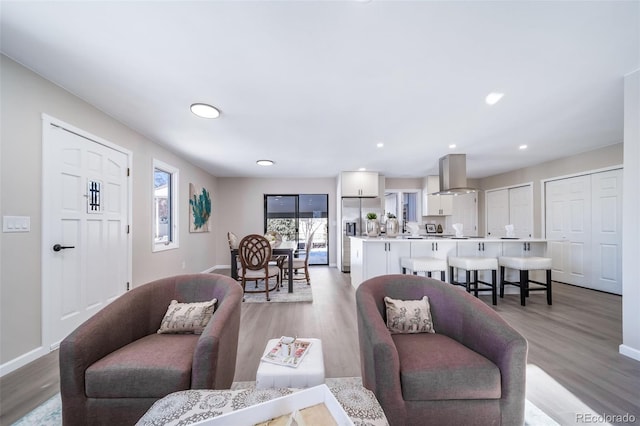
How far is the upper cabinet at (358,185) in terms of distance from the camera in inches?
232

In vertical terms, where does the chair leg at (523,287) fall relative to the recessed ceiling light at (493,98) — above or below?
below

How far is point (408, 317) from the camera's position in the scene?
5.49 feet

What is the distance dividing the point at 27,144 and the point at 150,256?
6.72 feet

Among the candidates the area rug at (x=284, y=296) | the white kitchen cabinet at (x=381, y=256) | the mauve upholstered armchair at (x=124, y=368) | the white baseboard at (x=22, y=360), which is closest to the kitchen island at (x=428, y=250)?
the white kitchen cabinet at (x=381, y=256)

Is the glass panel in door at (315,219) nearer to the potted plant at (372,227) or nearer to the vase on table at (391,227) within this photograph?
the potted plant at (372,227)

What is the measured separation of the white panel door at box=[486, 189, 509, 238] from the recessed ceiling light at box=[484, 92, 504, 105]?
4.48 m

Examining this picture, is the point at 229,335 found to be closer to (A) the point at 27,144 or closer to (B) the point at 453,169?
(A) the point at 27,144

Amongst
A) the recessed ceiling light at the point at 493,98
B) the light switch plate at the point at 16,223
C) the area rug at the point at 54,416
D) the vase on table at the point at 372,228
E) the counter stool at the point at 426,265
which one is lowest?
the area rug at the point at 54,416

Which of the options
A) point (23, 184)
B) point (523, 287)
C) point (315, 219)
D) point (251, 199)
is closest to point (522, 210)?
point (523, 287)

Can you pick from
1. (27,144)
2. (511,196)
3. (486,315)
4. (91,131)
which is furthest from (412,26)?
(511,196)

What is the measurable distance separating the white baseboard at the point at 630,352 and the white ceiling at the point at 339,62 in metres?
2.36

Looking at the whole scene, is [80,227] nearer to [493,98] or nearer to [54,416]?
[54,416]

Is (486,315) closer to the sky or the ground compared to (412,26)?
closer to the ground

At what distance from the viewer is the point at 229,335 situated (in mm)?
1499
